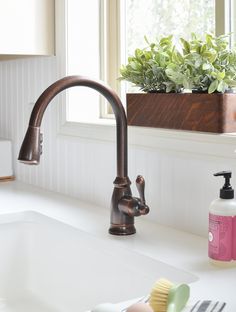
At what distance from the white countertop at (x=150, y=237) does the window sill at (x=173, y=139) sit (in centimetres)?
19

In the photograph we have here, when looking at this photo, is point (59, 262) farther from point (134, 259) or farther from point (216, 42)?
point (216, 42)

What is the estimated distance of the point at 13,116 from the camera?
2164 millimetres

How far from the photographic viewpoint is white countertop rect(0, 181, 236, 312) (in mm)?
989

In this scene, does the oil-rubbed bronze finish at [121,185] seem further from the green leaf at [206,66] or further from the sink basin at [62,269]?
the green leaf at [206,66]

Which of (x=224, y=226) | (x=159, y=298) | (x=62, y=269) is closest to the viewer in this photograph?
(x=159, y=298)

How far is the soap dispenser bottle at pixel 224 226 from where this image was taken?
108 cm

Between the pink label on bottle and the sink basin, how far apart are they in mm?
73

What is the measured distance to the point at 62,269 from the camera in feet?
4.77

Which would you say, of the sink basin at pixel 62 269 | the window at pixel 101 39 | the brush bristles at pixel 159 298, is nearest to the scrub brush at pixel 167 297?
the brush bristles at pixel 159 298

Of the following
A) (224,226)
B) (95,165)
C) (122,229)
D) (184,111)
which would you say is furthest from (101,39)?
(224,226)

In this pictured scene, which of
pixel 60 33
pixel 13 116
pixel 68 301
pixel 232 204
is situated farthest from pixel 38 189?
pixel 232 204

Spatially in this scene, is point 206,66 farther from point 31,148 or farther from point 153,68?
point 31,148

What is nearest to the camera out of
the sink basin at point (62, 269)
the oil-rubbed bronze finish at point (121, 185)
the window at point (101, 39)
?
the sink basin at point (62, 269)

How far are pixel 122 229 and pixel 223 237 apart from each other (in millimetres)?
311
